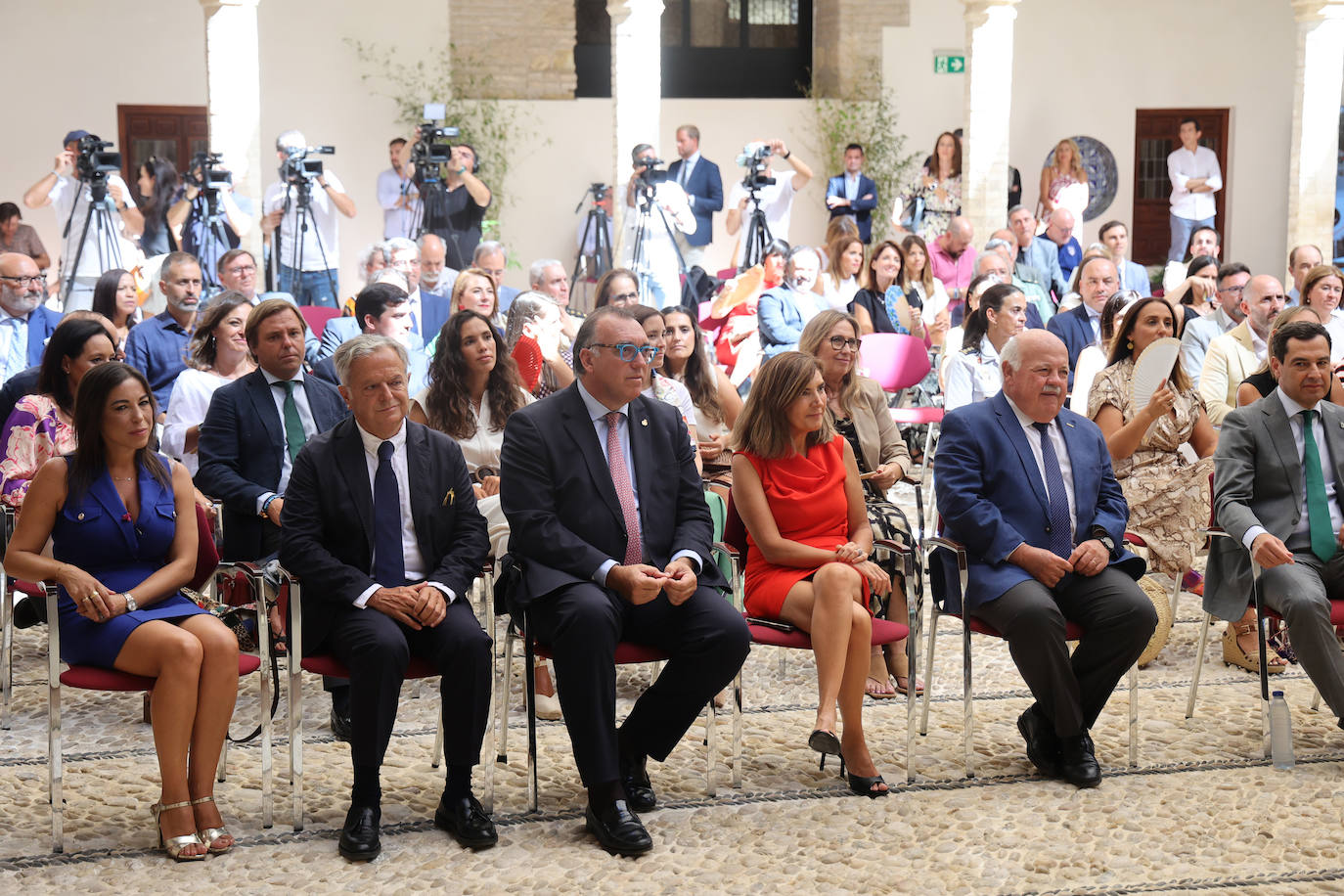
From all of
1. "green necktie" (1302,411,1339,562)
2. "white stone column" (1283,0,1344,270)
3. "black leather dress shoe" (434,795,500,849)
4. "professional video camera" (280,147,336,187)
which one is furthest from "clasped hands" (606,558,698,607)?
"white stone column" (1283,0,1344,270)

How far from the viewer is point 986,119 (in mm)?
11844

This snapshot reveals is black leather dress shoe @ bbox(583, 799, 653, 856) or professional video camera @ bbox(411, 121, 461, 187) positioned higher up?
professional video camera @ bbox(411, 121, 461, 187)

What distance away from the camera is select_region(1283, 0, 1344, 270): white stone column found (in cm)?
1190

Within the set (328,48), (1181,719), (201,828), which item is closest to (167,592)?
(201,828)

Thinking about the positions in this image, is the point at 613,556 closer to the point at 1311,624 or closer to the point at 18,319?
the point at 1311,624

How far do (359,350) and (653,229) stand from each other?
5746mm

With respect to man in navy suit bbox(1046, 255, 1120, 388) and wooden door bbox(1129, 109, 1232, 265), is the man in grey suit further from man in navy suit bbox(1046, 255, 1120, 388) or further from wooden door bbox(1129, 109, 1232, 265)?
wooden door bbox(1129, 109, 1232, 265)

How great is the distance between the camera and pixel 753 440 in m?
4.23

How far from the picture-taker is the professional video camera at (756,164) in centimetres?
1035

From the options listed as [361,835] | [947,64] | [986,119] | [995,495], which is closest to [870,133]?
[947,64]

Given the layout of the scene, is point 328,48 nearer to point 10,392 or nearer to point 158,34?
point 158,34

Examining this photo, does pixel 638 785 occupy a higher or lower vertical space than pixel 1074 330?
lower

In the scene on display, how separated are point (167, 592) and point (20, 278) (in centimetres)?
300

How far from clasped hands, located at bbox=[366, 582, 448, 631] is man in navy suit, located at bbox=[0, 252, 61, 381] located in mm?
3109
